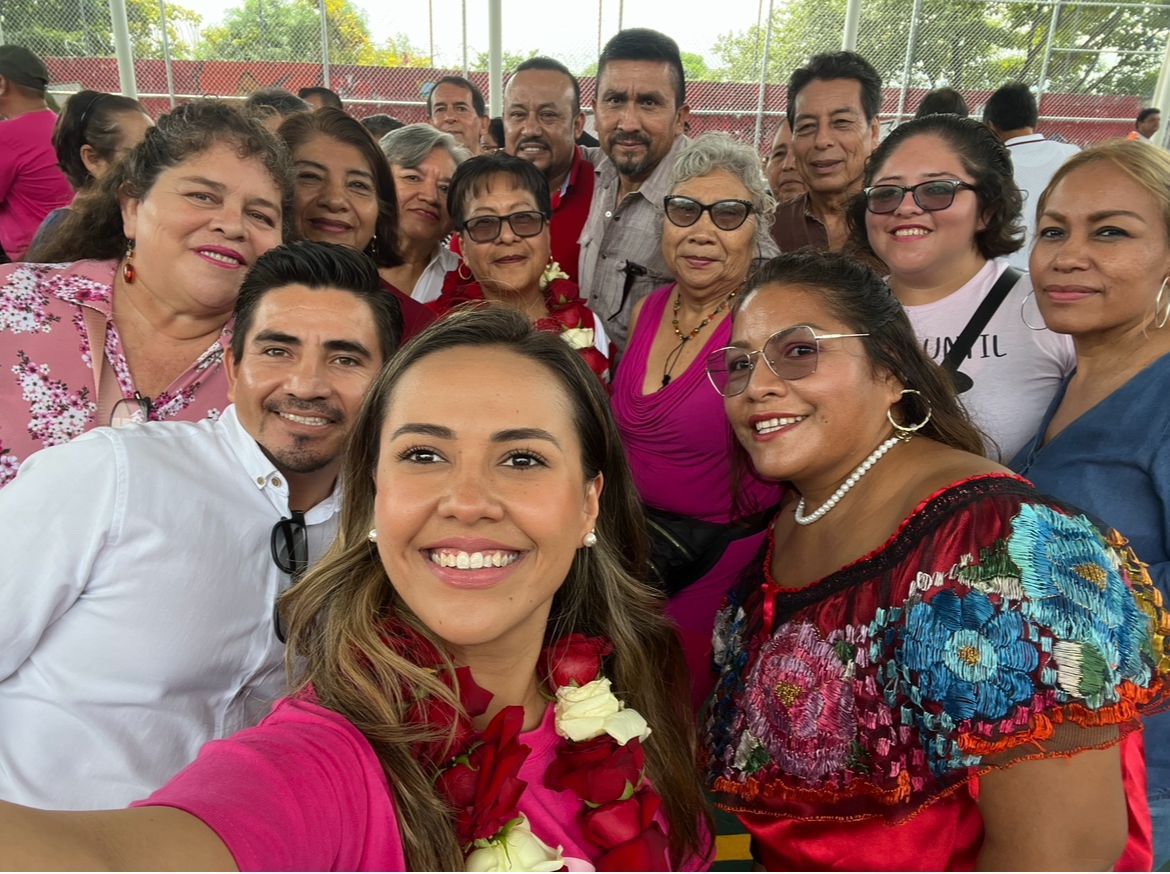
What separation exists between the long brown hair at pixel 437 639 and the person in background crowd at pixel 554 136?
9.69 feet

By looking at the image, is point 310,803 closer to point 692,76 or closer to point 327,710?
point 327,710

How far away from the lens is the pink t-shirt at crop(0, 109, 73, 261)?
195 inches

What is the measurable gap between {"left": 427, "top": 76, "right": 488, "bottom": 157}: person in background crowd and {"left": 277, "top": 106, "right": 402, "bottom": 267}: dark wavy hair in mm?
3915

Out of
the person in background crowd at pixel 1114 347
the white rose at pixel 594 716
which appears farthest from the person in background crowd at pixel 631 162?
the white rose at pixel 594 716

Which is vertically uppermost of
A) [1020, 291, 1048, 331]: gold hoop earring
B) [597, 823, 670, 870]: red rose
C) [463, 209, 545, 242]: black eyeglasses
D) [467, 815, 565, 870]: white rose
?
[463, 209, 545, 242]: black eyeglasses

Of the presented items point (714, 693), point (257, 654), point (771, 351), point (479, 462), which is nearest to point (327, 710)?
point (479, 462)

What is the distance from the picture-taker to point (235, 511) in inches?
77.4

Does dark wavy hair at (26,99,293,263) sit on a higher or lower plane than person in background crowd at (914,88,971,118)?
lower

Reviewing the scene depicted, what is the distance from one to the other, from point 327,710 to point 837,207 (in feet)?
12.2

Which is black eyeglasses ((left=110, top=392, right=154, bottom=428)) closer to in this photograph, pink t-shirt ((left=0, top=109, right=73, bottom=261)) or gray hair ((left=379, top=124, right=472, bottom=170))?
gray hair ((left=379, top=124, right=472, bottom=170))

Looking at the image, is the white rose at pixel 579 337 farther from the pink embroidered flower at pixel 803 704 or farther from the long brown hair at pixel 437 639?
the pink embroidered flower at pixel 803 704

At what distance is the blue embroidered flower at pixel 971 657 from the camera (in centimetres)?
144

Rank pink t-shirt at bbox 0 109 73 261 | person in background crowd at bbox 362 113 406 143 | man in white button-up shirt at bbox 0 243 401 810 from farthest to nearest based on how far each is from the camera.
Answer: person in background crowd at bbox 362 113 406 143 → pink t-shirt at bbox 0 109 73 261 → man in white button-up shirt at bbox 0 243 401 810

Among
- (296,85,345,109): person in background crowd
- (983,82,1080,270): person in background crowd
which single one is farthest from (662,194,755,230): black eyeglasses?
(296,85,345,109): person in background crowd
